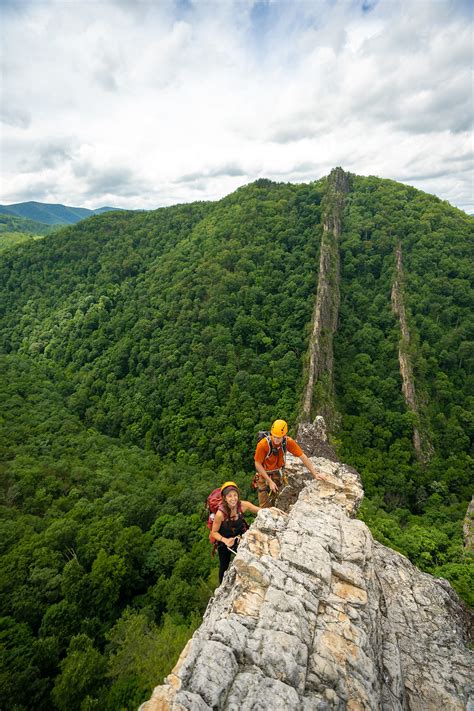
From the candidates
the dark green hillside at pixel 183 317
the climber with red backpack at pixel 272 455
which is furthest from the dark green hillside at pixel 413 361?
the climber with red backpack at pixel 272 455

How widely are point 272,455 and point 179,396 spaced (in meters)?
46.8

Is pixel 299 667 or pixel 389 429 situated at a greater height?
pixel 299 667

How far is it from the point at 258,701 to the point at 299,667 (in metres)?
1.01

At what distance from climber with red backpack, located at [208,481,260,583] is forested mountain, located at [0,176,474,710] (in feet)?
42.3

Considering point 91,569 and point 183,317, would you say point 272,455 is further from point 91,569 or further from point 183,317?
point 183,317

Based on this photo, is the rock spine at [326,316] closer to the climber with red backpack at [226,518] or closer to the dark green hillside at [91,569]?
the dark green hillside at [91,569]

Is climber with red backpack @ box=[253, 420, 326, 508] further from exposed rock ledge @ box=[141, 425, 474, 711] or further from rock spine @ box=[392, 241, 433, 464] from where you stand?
rock spine @ box=[392, 241, 433, 464]

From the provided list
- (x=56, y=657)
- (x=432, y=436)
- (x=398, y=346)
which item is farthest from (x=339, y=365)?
(x=56, y=657)

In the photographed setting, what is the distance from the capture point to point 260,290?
68938 millimetres

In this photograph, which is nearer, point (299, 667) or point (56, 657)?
point (299, 667)

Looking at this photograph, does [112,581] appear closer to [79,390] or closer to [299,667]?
[299,667]

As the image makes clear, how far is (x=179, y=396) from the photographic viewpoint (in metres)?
56.1

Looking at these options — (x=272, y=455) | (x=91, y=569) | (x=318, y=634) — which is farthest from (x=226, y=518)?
(x=91, y=569)

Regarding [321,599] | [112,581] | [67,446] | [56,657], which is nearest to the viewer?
[321,599]
